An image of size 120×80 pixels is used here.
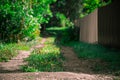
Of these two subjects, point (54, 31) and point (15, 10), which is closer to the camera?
point (15, 10)

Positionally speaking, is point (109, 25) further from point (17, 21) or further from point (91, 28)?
point (17, 21)

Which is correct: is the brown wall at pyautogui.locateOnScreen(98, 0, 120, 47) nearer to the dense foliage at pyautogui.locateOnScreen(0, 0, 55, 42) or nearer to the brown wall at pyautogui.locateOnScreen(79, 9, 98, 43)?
the brown wall at pyautogui.locateOnScreen(79, 9, 98, 43)

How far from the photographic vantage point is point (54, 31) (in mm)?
34438

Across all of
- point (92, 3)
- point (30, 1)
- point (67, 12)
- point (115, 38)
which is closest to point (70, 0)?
point (67, 12)

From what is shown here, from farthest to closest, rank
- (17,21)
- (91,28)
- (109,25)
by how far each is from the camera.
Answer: (91,28) → (17,21) → (109,25)

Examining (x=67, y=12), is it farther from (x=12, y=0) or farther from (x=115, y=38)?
(x=115, y=38)

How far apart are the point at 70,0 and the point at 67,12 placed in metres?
2.60

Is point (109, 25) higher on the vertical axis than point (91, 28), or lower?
higher

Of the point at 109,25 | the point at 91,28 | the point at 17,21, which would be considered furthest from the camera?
the point at 91,28

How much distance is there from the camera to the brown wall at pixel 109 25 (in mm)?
12719

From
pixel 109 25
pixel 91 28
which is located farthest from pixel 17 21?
pixel 109 25

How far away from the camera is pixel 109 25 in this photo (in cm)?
1391

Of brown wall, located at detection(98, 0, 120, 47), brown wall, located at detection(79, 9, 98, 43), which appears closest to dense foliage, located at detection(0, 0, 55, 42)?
brown wall, located at detection(79, 9, 98, 43)

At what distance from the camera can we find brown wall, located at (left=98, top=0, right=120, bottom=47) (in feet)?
41.7
